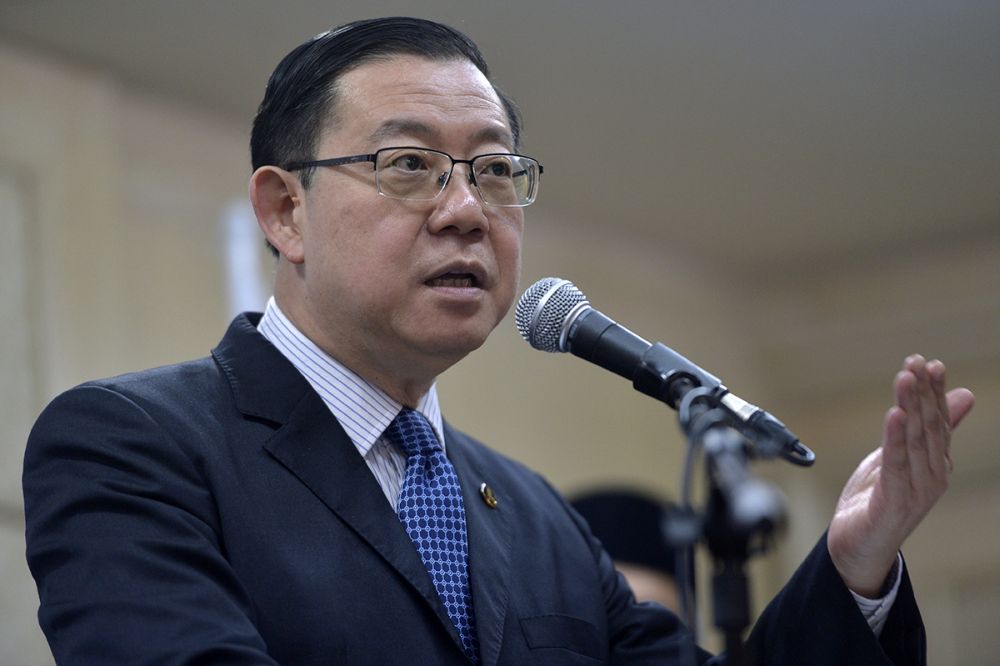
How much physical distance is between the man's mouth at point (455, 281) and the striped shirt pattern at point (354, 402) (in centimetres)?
19

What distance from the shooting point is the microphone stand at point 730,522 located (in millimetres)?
1376

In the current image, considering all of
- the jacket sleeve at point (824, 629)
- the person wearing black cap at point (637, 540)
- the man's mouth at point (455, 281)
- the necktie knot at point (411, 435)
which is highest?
the man's mouth at point (455, 281)

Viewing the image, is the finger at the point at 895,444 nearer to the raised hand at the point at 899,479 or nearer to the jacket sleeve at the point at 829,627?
the raised hand at the point at 899,479

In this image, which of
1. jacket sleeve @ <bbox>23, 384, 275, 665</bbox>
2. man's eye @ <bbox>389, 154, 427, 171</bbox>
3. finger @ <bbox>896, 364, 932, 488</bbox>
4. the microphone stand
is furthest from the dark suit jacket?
the microphone stand

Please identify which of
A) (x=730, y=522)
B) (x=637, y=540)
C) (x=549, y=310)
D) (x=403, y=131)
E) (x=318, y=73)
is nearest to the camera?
(x=730, y=522)

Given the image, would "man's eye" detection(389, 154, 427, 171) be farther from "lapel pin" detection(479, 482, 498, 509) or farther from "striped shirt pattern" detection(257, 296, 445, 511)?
"lapel pin" detection(479, 482, 498, 509)

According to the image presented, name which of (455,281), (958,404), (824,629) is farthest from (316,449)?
(958,404)

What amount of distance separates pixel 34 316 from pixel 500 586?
2874 mm

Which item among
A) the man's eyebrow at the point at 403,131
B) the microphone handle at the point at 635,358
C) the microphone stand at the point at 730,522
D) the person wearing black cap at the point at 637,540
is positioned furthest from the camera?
the person wearing black cap at the point at 637,540

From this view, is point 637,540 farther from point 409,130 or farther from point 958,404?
point 958,404

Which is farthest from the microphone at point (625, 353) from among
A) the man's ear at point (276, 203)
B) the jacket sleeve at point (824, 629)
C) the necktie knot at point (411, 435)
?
the man's ear at point (276, 203)

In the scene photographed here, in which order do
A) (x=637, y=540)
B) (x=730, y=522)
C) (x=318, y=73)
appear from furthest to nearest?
(x=637, y=540) → (x=318, y=73) → (x=730, y=522)

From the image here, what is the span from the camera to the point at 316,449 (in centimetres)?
204

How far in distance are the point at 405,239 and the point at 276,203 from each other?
302 mm
